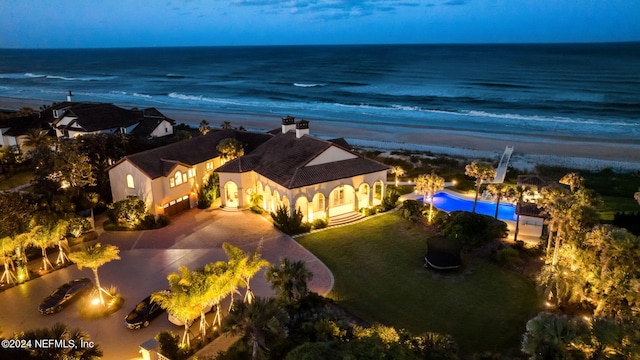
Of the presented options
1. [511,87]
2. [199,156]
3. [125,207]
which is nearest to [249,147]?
[199,156]

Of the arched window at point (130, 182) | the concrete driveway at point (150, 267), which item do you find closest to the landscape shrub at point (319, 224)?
the concrete driveway at point (150, 267)

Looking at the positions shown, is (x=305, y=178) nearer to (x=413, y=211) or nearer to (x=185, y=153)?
(x=413, y=211)

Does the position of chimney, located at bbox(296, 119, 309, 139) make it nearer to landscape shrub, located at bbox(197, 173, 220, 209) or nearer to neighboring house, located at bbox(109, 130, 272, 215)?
neighboring house, located at bbox(109, 130, 272, 215)

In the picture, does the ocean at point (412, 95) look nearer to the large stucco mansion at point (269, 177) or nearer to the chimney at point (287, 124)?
the chimney at point (287, 124)

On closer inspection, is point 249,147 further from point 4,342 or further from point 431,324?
point 4,342

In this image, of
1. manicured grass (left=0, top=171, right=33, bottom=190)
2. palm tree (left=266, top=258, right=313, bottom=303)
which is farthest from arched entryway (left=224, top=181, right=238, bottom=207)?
manicured grass (left=0, top=171, right=33, bottom=190)

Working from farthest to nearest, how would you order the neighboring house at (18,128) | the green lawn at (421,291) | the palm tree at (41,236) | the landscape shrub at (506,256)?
the neighboring house at (18,128) < the landscape shrub at (506,256) < the palm tree at (41,236) < the green lawn at (421,291)
